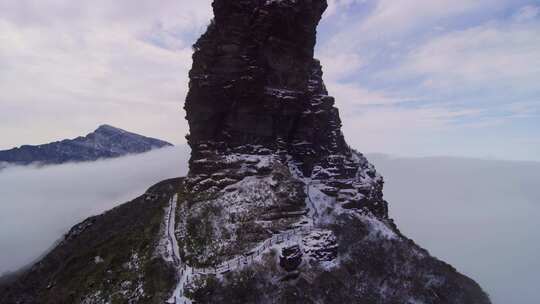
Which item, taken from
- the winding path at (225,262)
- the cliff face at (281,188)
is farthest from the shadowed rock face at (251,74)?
the winding path at (225,262)

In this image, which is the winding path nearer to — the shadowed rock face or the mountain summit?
the mountain summit

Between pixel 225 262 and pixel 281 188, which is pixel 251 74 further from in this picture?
pixel 225 262

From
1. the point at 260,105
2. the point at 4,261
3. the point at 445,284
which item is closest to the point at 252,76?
the point at 260,105

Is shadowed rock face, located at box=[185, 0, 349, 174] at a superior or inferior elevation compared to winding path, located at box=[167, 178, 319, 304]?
superior

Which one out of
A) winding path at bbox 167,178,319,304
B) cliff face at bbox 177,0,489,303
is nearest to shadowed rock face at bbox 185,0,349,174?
cliff face at bbox 177,0,489,303

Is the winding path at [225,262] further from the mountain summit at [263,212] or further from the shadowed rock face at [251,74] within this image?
the shadowed rock face at [251,74]

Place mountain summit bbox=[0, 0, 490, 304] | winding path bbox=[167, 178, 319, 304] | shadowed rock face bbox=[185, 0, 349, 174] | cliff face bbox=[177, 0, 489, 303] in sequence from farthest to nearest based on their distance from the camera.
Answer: shadowed rock face bbox=[185, 0, 349, 174]
cliff face bbox=[177, 0, 489, 303]
mountain summit bbox=[0, 0, 490, 304]
winding path bbox=[167, 178, 319, 304]

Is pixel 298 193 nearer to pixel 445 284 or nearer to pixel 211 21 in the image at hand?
pixel 445 284
